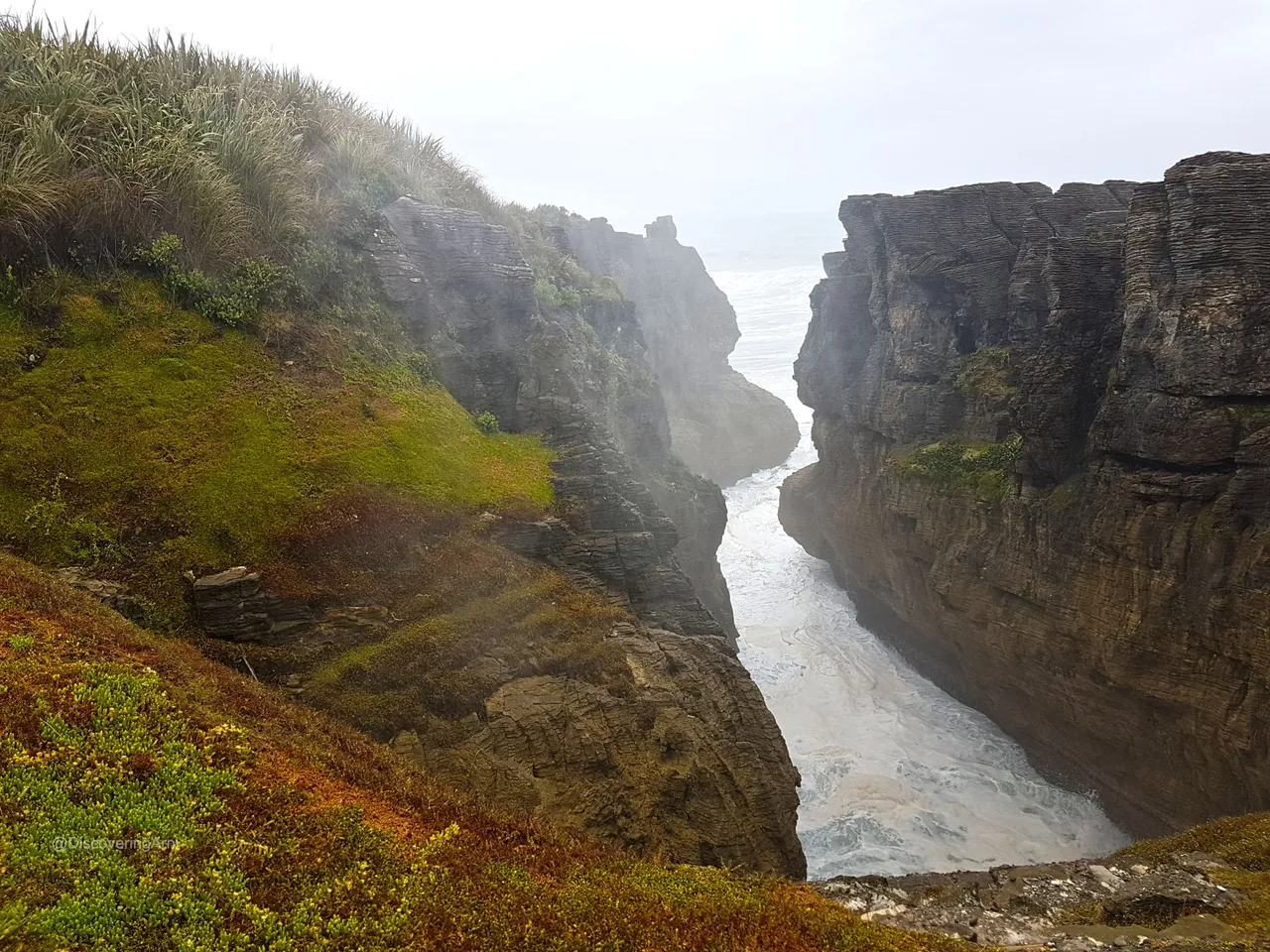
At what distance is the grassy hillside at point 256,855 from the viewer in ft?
16.3

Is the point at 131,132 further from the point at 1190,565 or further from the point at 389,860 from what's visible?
the point at 1190,565

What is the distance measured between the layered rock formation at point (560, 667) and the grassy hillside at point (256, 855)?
2620mm

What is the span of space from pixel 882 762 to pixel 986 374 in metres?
12.9

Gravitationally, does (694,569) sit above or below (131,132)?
below

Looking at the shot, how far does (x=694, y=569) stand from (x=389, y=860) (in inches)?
752

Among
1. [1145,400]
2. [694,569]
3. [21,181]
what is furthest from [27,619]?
[1145,400]

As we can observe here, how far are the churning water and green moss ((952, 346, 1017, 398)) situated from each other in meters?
10.3

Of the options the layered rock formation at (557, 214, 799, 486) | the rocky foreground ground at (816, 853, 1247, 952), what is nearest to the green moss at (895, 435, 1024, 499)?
the rocky foreground ground at (816, 853, 1247, 952)

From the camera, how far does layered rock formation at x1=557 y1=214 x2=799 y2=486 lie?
53.0m

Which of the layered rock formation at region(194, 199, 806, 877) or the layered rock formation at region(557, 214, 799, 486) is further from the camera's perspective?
the layered rock formation at region(557, 214, 799, 486)

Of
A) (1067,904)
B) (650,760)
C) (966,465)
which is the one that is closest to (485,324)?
(650,760)

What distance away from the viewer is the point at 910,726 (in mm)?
23547

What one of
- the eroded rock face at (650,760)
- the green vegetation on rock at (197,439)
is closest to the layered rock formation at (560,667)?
the eroded rock face at (650,760)

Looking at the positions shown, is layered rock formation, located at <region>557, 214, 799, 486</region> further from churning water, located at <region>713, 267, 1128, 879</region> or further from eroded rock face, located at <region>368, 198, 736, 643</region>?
eroded rock face, located at <region>368, 198, 736, 643</region>
